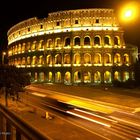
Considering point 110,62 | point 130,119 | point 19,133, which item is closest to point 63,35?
point 110,62

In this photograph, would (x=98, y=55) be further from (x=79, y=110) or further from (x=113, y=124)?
(x=113, y=124)

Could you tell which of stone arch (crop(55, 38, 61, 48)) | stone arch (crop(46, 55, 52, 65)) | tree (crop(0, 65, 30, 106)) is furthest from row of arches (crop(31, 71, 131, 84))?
tree (crop(0, 65, 30, 106))

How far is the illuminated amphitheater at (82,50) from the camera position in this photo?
168 ft

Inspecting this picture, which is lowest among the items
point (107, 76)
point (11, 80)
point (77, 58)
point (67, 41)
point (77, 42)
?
point (107, 76)

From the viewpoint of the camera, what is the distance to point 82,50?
51.1m

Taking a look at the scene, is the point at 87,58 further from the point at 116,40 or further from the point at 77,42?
the point at 116,40

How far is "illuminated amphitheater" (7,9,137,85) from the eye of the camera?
2010 inches

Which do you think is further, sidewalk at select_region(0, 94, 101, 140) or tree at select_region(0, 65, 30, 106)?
tree at select_region(0, 65, 30, 106)

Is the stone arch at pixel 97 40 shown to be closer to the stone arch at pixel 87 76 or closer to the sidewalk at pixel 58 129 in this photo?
the stone arch at pixel 87 76

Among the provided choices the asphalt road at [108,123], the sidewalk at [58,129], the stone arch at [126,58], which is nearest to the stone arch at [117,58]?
the stone arch at [126,58]

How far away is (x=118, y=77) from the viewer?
51.5 m

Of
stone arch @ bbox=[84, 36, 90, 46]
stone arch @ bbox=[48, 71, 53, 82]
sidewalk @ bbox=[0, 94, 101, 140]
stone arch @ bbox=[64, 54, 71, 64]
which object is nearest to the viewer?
sidewalk @ bbox=[0, 94, 101, 140]

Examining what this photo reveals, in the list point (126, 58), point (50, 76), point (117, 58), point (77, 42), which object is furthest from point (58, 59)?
point (126, 58)

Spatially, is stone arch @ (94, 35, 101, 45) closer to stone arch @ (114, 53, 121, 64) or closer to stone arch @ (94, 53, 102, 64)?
stone arch @ (94, 53, 102, 64)
